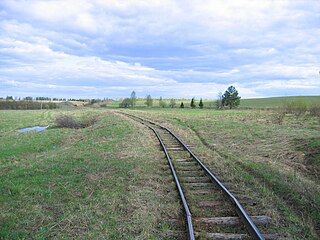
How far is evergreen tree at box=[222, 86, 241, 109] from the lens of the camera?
98.7 m

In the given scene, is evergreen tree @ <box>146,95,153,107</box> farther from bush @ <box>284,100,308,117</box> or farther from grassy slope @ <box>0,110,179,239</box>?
grassy slope @ <box>0,110,179,239</box>

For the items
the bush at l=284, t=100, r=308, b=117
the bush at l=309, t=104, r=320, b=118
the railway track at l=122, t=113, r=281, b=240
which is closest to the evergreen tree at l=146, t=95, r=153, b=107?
the bush at l=284, t=100, r=308, b=117

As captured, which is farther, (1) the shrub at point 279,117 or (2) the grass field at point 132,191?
(1) the shrub at point 279,117

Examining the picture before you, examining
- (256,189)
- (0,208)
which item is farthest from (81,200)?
(256,189)

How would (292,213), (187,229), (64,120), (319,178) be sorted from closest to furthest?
1. (187,229)
2. (292,213)
3. (319,178)
4. (64,120)

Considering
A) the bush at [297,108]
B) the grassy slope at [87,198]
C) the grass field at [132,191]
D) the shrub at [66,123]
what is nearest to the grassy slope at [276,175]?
the grass field at [132,191]

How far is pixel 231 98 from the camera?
98.8 meters

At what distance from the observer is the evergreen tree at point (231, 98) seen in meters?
98.7

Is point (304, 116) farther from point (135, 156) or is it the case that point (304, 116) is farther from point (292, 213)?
point (292, 213)

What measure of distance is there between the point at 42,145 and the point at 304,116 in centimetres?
3141

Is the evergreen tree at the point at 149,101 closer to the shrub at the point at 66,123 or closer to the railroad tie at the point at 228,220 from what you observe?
the shrub at the point at 66,123

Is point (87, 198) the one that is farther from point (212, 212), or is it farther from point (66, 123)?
point (66, 123)

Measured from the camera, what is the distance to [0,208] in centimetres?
886

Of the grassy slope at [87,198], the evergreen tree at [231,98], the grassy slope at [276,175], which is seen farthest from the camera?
the evergreen tree at [231,98]
